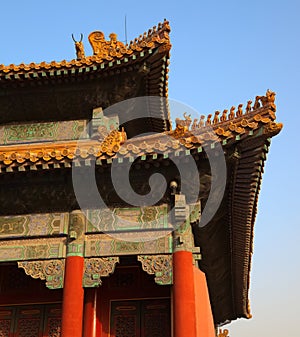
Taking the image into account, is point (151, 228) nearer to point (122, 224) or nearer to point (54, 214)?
point (122, 224)

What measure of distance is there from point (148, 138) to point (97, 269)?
301cm

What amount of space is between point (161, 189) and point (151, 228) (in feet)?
2.88

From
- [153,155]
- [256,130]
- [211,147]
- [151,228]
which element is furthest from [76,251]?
[256,130]

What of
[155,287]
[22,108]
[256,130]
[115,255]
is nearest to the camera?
[256,130]

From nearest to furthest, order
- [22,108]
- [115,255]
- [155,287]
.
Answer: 1. [115,255]
2. [155,287]
3. [22,108]

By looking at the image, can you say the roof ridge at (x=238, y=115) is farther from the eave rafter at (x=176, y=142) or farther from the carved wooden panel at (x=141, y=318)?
the carved wooden panel at (x=141, y=318)

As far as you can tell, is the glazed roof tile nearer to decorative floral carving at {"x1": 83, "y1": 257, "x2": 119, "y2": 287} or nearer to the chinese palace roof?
the chinese palace roof

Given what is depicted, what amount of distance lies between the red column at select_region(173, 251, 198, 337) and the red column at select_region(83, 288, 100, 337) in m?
1.90

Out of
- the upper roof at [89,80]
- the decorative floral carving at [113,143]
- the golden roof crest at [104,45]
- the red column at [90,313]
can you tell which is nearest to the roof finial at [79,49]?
the upper roof at [89,80]

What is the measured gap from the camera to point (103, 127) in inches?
542

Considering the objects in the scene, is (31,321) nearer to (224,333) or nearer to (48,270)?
(48,270)

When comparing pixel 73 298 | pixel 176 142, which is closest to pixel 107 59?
pixel 176 142

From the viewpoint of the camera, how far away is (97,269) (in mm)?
10773

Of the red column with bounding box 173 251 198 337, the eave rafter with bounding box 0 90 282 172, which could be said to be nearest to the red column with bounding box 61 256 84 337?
the red column with bounding box 173 251 198 337
